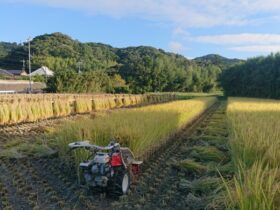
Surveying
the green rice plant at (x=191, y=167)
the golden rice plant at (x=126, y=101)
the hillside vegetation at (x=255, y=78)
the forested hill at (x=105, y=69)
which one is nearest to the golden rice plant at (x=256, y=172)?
the green rice plant at (x=191, y=167)

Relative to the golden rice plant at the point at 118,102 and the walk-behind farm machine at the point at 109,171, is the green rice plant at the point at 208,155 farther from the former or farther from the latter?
the golden rice plant at the point at 118,102

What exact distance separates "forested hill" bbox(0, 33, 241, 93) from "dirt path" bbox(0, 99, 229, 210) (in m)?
30.5

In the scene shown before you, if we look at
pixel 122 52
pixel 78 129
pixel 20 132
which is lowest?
pixel 20 132

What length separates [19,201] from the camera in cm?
455

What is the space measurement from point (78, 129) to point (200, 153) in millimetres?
2400

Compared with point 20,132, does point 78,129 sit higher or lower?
higher

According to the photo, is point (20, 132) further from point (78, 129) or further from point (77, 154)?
point (77, 154)

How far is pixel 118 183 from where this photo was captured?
4566 mm

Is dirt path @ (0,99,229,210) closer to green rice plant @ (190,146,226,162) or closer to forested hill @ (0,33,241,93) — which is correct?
green rice plant @ (190,146,226,162)

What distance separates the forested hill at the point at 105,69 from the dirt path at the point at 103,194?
30510 mm

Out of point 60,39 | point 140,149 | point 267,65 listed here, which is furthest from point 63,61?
point 140,149

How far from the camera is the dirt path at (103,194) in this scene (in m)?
4.45

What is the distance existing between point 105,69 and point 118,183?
199ft

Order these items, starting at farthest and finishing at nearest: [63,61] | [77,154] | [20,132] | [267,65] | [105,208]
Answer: [63,61]
[267,65]
[20,132]
[77,154]
[105,208]
